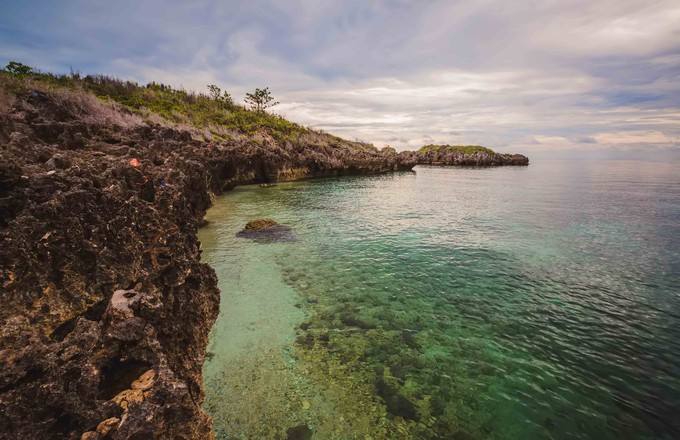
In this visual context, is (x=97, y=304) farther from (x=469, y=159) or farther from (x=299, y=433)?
(x=469, y=159)

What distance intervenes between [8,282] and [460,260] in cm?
1712

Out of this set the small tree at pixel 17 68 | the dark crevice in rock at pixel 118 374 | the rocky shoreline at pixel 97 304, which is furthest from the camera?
the small tree at pixel 17 68

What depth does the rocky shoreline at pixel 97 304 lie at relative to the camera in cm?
398

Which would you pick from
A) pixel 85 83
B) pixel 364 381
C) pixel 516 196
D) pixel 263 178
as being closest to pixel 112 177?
pixel 364 381

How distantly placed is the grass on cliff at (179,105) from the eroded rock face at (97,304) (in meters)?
62.1

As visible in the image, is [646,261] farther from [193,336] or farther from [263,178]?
[263,178]

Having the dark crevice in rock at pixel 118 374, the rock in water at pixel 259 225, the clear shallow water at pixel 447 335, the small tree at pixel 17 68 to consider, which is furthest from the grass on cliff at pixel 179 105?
the dark crevice in rock at pixel 118 374

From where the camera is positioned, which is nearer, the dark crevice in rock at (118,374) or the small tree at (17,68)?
the dark crevice in rock at (118,374)

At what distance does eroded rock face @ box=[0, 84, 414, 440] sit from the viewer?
13.0ft

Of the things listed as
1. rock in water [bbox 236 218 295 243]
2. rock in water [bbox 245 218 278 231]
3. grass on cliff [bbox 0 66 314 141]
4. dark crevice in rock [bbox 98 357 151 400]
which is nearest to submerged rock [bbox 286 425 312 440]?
dark crevice in rock [bbox 98 357 151 400]

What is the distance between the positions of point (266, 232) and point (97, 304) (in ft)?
49.6

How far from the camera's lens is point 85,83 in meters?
76.8

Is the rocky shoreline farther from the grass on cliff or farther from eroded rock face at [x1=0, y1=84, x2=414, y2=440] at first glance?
the grass on cliff

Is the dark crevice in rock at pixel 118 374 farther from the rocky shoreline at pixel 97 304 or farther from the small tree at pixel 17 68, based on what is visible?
the small tree at pixel 17 68
